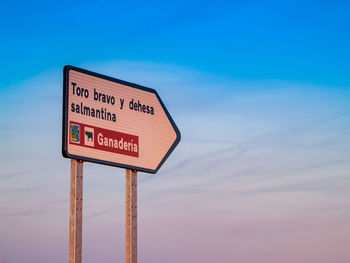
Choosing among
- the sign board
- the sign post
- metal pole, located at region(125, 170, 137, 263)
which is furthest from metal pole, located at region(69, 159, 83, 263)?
metal pole, located at region(125, 170, 137, 263)

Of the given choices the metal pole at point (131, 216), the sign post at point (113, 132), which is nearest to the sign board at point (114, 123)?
the sign post at point (113, 132)

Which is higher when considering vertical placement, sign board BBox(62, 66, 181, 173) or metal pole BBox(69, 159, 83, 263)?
sign board BBox(62, 66, 181, 173)

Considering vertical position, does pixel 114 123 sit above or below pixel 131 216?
above

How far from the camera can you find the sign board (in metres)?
12.0

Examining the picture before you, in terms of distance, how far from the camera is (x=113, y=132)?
42.1 feet

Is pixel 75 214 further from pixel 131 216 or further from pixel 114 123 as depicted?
pixel 114 123

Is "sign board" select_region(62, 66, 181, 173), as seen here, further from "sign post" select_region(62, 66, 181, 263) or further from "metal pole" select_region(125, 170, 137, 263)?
"metal pole" select_region(125, 170, 137, 263)

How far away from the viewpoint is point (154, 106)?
13.8 metres

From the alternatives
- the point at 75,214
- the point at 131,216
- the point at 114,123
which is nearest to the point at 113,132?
the point at 114,123

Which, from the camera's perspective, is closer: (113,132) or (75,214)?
(75,214)

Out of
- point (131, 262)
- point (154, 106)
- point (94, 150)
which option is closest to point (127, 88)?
point (154, 106)

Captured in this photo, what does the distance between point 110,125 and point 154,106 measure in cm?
146

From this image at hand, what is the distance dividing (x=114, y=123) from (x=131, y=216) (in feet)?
6.71

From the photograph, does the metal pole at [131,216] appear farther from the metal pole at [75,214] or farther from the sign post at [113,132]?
the metal pole at [75,214]
